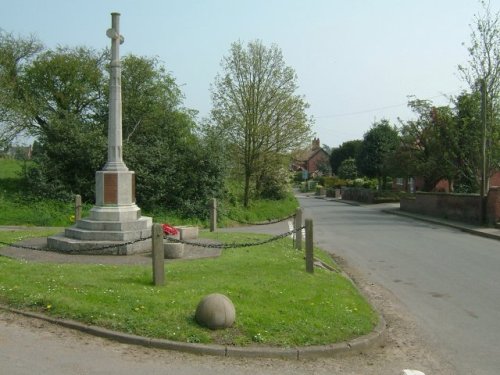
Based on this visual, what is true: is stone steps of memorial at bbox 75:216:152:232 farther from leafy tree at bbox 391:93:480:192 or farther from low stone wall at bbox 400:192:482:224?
leafy tree at bbox 391:93:480:192

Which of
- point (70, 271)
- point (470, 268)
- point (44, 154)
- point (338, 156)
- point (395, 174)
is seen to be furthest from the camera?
point (338, 156)

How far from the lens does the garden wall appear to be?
25.2 meters

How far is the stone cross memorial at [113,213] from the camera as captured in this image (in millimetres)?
11922

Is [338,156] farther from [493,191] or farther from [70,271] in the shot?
[70,271]

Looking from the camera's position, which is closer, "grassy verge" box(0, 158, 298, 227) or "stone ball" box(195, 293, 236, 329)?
"stone ball" box(195, 293, 236, 329)

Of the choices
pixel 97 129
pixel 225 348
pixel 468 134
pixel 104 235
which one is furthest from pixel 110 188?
pixel 468 134

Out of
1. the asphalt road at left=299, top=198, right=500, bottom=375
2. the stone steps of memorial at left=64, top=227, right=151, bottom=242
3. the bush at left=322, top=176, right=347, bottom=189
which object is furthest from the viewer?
the bush at left=322, top=176, right=347, bottom=189

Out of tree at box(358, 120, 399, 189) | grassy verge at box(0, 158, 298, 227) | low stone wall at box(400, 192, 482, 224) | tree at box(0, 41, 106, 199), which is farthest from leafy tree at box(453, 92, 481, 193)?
tree at box(358, 120, 399, 189)

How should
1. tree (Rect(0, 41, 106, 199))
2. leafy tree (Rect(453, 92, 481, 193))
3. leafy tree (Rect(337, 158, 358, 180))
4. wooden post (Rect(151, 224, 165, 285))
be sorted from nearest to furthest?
wooden post (Rect(151, 224, 165, 285))
tree (Rect(0, 41, 106, 199))
leafy tree (Rect(453, 92, 481, 193))
leafy tree (Rect(337, 158, 358, 180))

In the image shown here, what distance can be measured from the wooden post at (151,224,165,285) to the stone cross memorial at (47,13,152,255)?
12.1 ft

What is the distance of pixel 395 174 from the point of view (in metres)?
47.5

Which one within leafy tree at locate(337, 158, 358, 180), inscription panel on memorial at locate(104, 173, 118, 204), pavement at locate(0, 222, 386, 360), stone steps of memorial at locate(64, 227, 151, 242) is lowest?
pavement at locate(0, 222, 386, 360)

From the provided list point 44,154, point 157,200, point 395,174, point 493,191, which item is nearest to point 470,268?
point 493,191

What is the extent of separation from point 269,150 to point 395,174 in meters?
16.8
